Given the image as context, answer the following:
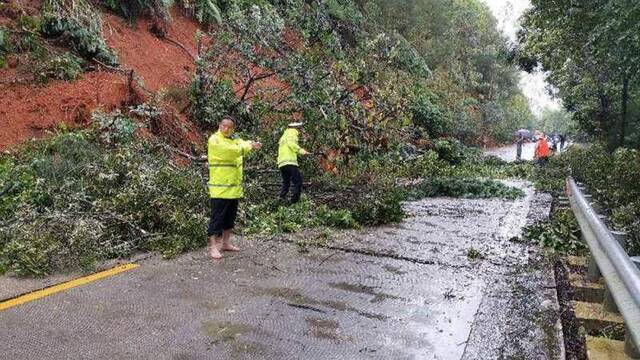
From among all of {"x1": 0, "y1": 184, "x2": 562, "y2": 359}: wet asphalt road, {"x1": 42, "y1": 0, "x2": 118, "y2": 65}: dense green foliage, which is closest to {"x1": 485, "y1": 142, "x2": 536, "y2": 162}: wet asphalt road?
{"x1": 42, "y1": 0, "x2": 118, "y2": 65}: dense green foliage

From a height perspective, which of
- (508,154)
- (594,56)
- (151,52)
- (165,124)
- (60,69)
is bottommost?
(508,154)

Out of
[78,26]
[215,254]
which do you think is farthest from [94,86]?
[215,254]

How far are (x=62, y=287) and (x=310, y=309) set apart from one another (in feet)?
7.63

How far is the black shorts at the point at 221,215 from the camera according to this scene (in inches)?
257

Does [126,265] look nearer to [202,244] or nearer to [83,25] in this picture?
[202,244]

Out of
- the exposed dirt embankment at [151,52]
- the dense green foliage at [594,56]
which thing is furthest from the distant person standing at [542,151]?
the exposed dirt embankment at [151,52]

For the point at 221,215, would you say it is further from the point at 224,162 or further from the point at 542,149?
the point at 542,149

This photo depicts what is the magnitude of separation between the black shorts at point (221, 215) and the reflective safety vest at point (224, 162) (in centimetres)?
9

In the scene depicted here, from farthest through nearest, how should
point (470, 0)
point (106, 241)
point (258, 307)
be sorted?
point (470, 0) < point (106, 241) < point (258, 307)

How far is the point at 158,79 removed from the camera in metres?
13.3

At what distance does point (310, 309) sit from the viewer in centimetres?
484

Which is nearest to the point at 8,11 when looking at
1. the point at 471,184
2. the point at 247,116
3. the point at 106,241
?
the point at 247,116

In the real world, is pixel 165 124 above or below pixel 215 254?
above

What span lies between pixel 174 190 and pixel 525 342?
5208 millimetres
